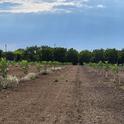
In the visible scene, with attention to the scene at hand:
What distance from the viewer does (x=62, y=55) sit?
172125 millimetres

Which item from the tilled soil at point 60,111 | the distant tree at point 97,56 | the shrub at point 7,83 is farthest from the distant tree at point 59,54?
the tilled soil at point 60,111

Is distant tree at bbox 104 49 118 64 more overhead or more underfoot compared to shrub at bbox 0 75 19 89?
more overhead

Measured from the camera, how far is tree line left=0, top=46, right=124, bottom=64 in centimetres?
15749

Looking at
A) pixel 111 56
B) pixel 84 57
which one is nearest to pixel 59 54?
pixel 84 57

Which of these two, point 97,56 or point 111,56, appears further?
point 97,56

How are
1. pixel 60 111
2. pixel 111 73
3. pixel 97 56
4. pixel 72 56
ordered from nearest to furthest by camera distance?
pixel 60 111 → pixel 111 73 → pixel 97 56 → pixel 72 56

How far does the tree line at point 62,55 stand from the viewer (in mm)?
157488

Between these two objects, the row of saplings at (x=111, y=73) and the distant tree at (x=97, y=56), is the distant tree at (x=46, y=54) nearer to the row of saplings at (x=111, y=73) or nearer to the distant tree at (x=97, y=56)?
the distant tree at (x=97, y=56)

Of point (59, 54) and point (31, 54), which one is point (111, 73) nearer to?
point (31, 54)

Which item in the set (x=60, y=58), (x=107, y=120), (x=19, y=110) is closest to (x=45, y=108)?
(x=19, y=110)

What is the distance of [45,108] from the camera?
18.4 m

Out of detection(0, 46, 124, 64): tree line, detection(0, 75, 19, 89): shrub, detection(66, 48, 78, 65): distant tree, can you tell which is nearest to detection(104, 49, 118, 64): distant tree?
detection(0, 46, 124, 64): tree line

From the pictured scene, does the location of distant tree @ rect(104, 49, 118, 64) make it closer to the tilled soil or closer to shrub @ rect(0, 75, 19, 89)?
shrub @ rect(0, 75, 19, 89)

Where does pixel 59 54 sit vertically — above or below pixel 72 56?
above
